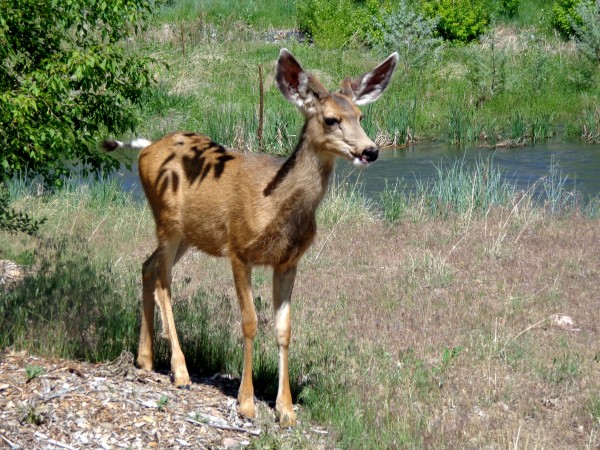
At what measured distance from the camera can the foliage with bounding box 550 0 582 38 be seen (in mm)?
33812

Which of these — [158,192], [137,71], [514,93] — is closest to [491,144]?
[514,93]

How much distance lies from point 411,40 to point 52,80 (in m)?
23.6

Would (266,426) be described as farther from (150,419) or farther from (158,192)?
(158,192)

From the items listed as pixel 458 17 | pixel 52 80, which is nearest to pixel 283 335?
pixel 52 80

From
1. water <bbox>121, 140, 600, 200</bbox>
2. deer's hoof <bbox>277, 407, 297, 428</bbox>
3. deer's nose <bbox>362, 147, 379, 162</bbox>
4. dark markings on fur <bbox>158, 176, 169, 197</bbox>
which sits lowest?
water <bbox>121, 140, 600, 200</bbox>

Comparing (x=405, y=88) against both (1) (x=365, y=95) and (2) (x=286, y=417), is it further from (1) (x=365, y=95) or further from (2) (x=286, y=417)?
(2) (x=286, y=417)

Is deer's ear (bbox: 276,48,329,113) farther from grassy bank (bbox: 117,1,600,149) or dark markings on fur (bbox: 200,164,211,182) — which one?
grassy bank (bbox: 117,1,600,149)

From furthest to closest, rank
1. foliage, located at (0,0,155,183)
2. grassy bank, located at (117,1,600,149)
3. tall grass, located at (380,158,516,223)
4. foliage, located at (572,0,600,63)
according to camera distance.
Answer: foliage, located at (572,0,600,63), grassy bank, located at (117,1,600,149), tall grass, located at (380,158,516,223), foliage, located at (0,0,155,183)

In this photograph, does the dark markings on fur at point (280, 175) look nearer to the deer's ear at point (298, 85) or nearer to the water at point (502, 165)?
the deer's ear at point (298, 85)

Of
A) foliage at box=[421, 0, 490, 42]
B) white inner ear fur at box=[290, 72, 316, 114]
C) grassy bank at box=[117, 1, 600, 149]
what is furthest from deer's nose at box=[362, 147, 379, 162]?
foliage at box=[421, 0, 490, 42]

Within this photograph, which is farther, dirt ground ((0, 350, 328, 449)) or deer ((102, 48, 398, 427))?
deer ((102, 48, 398, 427))

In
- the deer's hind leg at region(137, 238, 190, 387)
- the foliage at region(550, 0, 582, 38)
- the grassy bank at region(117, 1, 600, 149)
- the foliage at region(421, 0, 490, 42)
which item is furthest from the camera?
the foliage at region(421, 0, 490, 42)

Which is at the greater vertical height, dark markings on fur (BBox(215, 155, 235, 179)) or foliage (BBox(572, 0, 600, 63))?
dark markings on fur (BBox(215, 155, 235, 179))

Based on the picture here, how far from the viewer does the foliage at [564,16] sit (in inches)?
1331
